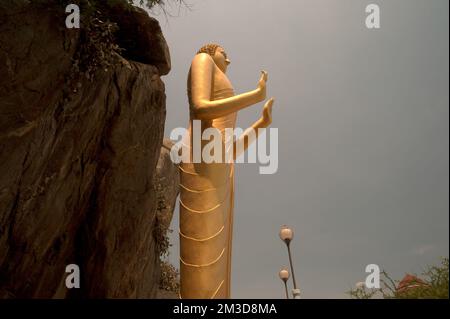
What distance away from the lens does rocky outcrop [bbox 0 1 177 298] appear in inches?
143

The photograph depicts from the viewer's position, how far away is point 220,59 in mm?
5566

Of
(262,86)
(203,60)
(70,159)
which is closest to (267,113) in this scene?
(262,86)

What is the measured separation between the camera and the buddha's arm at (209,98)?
4797 millimetres

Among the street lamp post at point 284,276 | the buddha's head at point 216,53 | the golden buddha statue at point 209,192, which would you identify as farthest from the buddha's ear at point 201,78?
the street lamp post at point 284,276

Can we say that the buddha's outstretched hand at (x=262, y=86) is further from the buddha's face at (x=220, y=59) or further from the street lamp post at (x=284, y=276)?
the street lamp post at (x=284, y=276)

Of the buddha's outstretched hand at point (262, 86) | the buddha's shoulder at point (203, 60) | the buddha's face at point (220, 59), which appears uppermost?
the buddha's face at point (220, 59)

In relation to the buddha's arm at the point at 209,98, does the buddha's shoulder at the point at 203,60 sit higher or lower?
higher

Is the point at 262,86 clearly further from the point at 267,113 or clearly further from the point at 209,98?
the point at 209,98

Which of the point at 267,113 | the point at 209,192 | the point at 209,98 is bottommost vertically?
the point at 209,192

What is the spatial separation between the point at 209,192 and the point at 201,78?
134cm

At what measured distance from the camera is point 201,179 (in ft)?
15.6

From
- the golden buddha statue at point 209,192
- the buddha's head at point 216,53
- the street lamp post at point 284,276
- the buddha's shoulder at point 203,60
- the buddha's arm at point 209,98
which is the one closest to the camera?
the golden buddha statue at point 209,192
